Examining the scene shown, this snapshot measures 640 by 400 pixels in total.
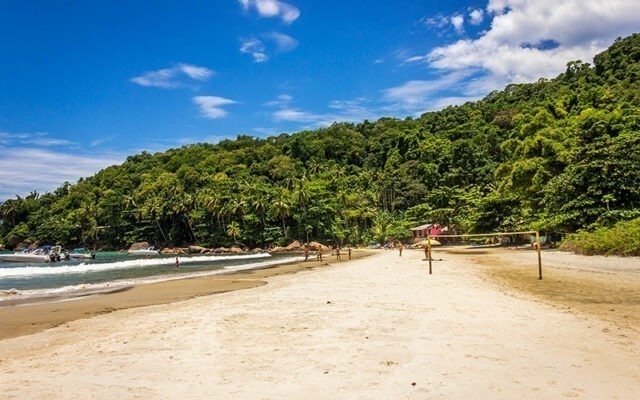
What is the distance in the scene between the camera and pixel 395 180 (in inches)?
3565

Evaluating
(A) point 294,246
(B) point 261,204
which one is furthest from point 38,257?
(A) point 294,246

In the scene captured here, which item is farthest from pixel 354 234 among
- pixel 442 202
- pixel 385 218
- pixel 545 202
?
pixel 545 202

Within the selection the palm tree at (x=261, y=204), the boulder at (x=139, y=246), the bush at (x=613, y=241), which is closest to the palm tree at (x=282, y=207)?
the palm tree at (x=261, y=204)

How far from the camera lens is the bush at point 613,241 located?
20938 millimetres

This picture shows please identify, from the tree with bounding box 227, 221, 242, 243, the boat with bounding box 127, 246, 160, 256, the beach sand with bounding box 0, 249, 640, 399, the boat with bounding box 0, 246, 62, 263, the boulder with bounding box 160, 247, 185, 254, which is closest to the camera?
the beach sand with bounding box 0, 249, 640, 399

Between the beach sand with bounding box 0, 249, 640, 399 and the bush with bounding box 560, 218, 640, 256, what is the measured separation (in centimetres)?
1078

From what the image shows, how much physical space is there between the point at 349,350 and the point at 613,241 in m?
22.2

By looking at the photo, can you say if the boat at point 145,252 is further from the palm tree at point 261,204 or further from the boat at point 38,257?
the boat at point 38,257

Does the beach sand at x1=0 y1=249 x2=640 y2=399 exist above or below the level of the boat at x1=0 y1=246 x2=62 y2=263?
above

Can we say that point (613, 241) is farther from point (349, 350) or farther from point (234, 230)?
point (234, 230)

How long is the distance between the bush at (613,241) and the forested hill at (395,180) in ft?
11.2

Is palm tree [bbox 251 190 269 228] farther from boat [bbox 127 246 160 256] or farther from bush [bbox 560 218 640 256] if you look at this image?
bush [bbox 560 218 640 256]

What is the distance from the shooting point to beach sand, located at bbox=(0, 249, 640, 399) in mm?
5027

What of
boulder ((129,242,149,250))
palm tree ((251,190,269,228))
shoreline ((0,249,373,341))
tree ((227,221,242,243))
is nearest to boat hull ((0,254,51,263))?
tree ((227,221,242,243))
